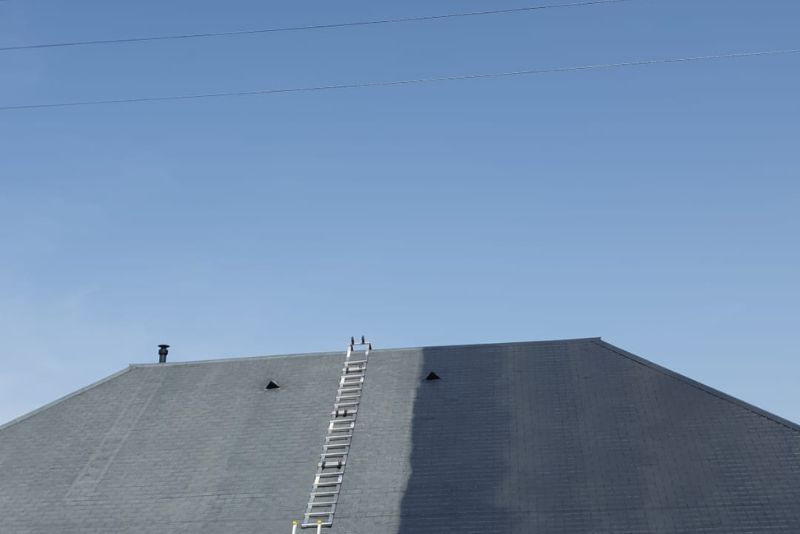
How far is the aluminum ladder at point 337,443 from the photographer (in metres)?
22.9

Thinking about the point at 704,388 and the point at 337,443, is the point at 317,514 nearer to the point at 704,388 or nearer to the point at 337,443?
the point at 337,443

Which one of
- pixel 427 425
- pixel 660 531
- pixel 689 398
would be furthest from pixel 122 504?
pixel 689 398

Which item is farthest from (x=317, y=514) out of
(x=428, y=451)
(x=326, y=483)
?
(x=428, y=451)

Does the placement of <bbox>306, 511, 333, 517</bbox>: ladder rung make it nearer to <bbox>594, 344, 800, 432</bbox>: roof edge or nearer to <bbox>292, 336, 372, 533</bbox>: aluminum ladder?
<bbox>292, 336, 372, 533</bbox>: aluminum ladder

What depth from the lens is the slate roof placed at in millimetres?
22000

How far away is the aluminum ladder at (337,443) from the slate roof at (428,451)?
25 cm

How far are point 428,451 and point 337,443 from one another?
96.5 inches

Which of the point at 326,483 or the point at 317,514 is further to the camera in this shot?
the point at 326,483

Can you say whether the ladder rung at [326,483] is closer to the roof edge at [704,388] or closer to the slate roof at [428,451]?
the slate roof at [428,451]

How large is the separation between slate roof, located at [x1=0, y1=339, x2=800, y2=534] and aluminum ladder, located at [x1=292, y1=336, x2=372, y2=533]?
0.25 meters

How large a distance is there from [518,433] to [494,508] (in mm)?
2914

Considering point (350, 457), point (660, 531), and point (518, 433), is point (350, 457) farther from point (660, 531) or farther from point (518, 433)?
point (660, 531)

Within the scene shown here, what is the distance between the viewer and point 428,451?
2458 cm

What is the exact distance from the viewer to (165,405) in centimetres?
2883
